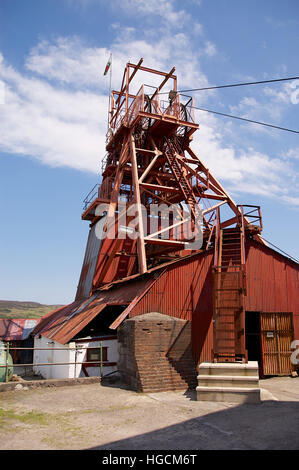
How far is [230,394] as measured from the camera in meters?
10.8

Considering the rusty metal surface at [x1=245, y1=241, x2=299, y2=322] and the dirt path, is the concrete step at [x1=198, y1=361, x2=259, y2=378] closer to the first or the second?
the dirt path

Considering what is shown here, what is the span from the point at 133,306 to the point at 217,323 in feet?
10.7

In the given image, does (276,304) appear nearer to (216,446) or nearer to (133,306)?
(133,306)

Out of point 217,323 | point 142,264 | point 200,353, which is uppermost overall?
point 142,264

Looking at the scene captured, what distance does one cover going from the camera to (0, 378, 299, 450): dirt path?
724cm

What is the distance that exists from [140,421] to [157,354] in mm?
4248

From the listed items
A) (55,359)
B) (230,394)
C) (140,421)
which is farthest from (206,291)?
(55,359)

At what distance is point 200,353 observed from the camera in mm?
14617

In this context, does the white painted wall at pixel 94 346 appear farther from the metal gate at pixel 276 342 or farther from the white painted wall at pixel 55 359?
the metal gate at pixel 276 342

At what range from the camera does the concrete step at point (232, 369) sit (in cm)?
1121

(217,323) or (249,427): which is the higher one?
(217,323)

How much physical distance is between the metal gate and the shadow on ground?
5.84m
